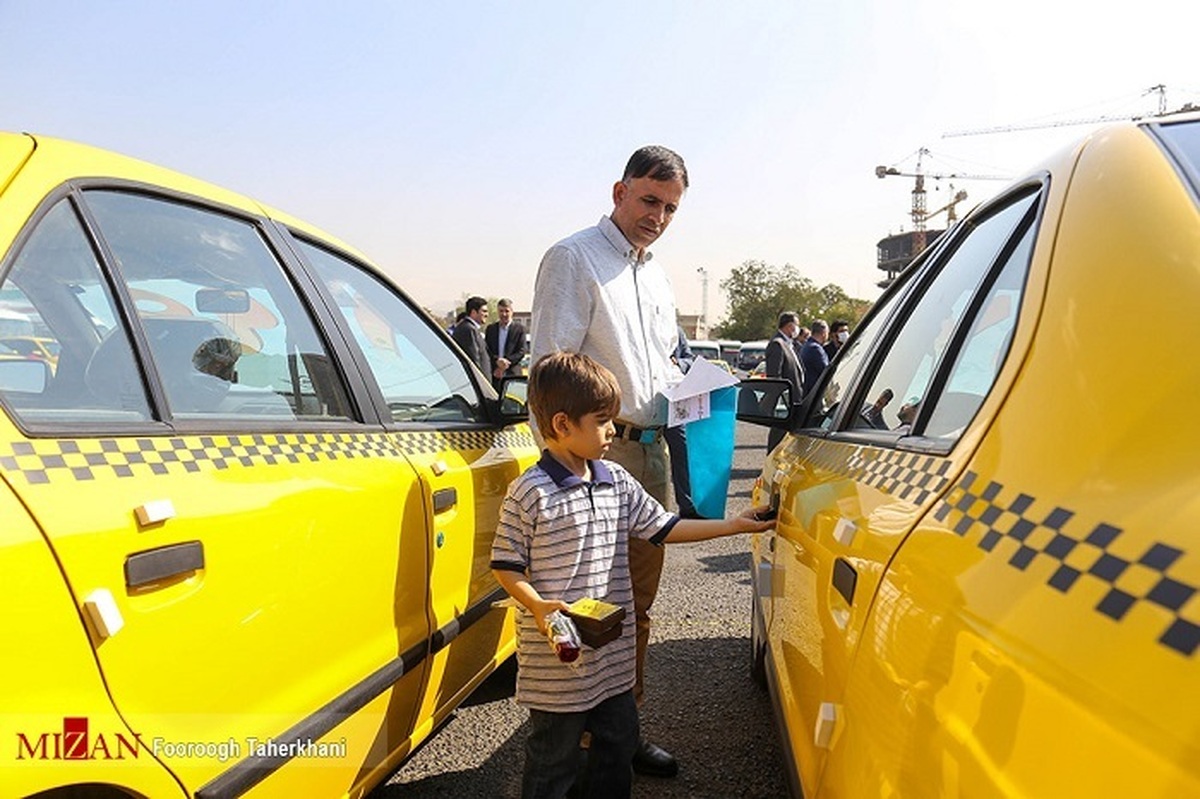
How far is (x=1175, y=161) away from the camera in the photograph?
1.06m

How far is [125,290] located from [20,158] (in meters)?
0.26

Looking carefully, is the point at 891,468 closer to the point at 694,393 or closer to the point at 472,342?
the point at 694,393

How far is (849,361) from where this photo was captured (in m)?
2.68

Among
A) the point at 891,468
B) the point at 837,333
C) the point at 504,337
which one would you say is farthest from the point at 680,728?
the point at 837,333

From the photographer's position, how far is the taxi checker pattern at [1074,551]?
0.67 metres

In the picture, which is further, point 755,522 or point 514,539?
point 755,522

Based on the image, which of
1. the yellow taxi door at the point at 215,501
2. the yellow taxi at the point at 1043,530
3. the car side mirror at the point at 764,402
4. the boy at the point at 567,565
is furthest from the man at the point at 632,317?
the yellow taxi at the point at 1043,530

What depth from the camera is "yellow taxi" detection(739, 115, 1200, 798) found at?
677 millimetres

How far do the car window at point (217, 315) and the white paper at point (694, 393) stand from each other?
97cm

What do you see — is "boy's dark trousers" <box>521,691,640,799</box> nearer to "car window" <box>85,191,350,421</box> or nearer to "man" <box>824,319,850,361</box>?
"car window" <box>85,191,350,421</box>

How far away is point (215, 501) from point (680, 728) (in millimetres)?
2093

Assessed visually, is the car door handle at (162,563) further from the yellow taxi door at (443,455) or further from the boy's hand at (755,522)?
the boy's hand at (755,522)

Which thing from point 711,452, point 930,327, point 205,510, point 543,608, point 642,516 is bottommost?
point 543,608

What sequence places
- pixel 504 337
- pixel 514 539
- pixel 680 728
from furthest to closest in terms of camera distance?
1. pixel 504 337
2. pixel 680 728
3. pixel 514 539
